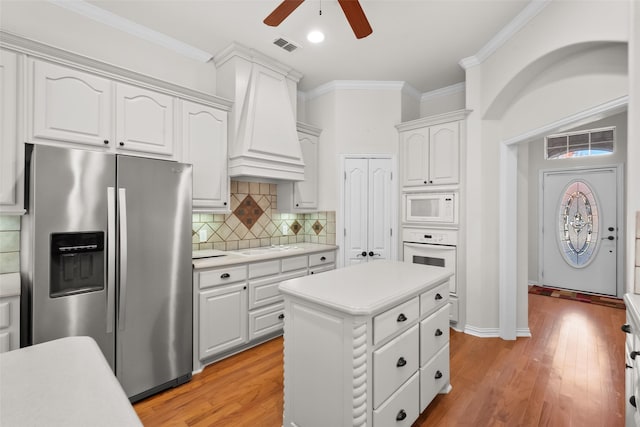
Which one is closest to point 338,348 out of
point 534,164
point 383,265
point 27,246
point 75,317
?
point 383,265

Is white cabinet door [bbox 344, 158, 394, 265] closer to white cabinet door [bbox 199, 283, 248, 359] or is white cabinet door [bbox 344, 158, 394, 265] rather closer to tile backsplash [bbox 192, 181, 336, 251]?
tile backsplash [bbox 192, 181, 336, 251]

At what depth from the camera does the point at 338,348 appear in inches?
58.3

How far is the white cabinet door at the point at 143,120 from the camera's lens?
2.33m

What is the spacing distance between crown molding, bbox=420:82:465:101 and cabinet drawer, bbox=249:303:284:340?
11.2ft

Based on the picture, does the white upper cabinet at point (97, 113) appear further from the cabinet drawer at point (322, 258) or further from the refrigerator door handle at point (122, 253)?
the cabinet drawer at point (322, 258)

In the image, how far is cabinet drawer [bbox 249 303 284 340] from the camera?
2900mm

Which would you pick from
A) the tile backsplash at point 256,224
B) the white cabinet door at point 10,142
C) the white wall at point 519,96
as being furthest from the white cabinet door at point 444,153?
the white cabinet door at point 10,142

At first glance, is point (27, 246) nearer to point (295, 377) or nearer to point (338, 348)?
point (295, 377)

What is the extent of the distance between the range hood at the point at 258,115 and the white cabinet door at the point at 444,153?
61.7 inches

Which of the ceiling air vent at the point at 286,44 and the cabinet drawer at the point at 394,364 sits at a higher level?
the ceiling air vent at the point at 286,44

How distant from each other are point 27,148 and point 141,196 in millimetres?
704

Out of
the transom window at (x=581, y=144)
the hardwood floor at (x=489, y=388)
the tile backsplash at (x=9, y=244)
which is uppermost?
the transom window at (x=581, y=144)

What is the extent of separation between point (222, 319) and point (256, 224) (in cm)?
130

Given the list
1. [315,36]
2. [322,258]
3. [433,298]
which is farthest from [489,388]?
[315,36]
